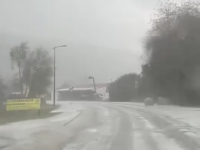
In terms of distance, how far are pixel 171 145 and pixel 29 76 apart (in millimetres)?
37720

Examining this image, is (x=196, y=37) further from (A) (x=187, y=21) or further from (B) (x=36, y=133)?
(B) (x=36, y=133)

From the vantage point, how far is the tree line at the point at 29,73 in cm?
4669

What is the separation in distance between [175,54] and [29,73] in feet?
63.7

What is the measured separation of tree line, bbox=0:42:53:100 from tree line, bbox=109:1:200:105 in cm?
1535

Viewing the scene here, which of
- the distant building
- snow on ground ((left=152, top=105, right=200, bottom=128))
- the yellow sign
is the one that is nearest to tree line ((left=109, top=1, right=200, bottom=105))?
snow on ground ((left=152, top=105, right=200, bottom=128))

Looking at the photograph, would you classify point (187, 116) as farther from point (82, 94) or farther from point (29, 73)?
point (82, 94)

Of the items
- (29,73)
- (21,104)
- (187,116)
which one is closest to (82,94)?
(29,73)

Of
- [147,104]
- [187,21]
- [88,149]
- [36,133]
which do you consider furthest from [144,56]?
[88,149]

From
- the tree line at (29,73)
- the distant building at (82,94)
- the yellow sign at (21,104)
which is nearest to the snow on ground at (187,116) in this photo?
the yellow sign at (21,104)

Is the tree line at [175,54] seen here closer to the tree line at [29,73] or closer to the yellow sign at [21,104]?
the tree line at [29,73]

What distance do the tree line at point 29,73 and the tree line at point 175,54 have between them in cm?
1535

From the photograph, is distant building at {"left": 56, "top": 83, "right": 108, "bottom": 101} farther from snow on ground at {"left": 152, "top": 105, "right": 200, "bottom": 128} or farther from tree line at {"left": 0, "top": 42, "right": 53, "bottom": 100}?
snow on ground at {"left": 152, "top": 105, "right": 200, "bottom": 128}

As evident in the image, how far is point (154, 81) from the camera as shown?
52781 mm

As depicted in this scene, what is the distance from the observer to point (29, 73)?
48.4 meters
